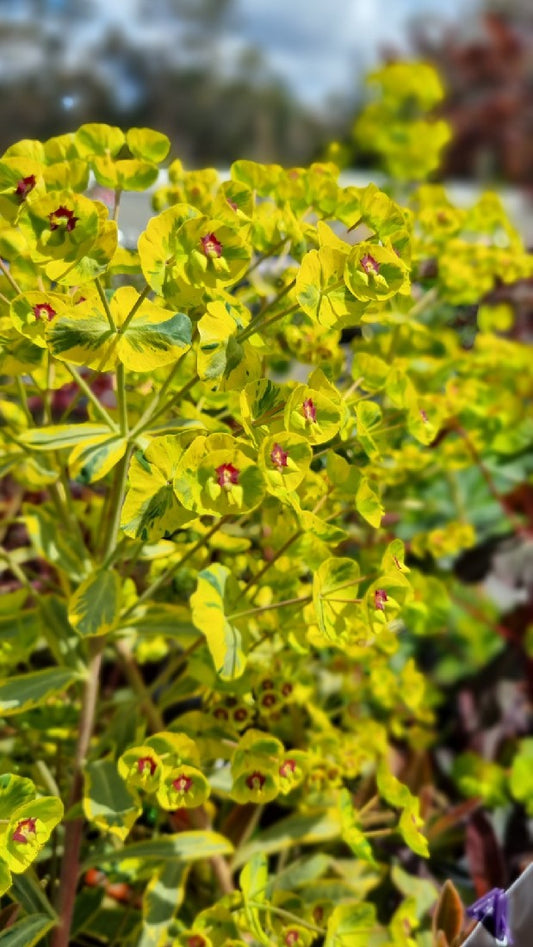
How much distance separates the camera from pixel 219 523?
2.45ft

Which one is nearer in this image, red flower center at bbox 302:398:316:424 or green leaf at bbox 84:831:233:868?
red flower center at bbox 302:398:316:424

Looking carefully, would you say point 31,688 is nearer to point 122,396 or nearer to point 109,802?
point 109,802

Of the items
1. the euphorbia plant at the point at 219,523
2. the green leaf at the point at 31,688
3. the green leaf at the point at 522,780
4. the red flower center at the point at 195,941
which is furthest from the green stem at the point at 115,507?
the green leaf at the point at 522,780

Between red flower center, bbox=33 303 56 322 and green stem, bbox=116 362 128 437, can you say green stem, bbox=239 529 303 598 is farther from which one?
red flower center, bbox=33 303 56 322

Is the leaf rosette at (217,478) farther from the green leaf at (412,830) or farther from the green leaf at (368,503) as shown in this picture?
the green leaf at (412,830)

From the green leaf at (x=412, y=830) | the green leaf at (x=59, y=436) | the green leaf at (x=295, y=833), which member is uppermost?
the green leaf at (x=59, y=436)

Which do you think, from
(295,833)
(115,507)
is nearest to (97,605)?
(115,507)

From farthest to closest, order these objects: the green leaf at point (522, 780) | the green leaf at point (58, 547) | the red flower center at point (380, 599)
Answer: the green leaf at point (522, 780), the green leaf at point (58, 547), the red flower center at point (380, 599)

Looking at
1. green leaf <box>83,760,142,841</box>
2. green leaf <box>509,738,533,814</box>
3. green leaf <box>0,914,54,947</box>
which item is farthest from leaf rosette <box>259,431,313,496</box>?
green leaf <box>509,738,533,814</box>

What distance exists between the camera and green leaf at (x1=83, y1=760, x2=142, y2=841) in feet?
2.38

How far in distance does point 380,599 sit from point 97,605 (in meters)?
0.22

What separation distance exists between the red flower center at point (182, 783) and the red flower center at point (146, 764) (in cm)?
2

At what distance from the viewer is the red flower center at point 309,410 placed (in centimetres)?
62

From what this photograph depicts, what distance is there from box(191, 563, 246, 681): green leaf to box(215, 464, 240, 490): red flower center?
13 cm
